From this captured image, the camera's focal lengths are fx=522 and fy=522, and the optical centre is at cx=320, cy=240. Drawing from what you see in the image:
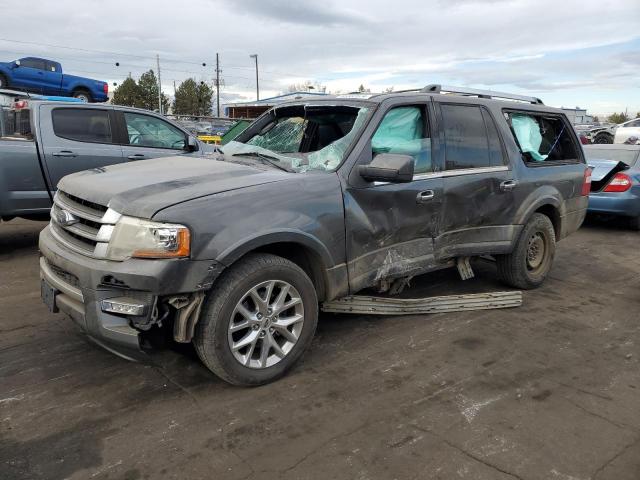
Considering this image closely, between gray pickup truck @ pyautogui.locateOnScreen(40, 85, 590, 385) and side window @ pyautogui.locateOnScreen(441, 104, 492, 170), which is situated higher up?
side window @ pyautogui.locateOnScreen(441, 104, 492, 170)

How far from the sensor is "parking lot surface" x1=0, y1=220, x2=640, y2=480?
2543 mm

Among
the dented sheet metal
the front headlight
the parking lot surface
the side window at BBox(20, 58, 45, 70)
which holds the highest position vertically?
the side window at BBox(20, 58, 45, 70)

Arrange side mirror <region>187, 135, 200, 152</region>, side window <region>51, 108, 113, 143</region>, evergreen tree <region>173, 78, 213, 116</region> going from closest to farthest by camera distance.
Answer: side window <region>51, 108, 113, 143</region> → side mirror <region>187, 135, 200, 152</region> → evergreen tree <region>173, 78, 213, 116</region>

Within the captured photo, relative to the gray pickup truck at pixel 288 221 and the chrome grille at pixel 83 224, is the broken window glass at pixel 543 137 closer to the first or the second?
the gray pickup truck at pixel 288 221

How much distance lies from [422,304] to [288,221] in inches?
72.7

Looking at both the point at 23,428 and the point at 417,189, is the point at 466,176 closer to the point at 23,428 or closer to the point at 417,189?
the point at 417,189

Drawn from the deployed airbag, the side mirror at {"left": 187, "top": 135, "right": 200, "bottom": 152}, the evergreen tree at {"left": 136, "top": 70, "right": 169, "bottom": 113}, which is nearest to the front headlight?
the deployed airbag

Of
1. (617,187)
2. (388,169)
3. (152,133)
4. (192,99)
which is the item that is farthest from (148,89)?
(388,169)

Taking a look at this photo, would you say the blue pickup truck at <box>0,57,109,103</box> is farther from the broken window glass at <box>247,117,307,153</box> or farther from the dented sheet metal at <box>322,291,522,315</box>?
the dented sheet metal at <box>322,291,522,315</box>

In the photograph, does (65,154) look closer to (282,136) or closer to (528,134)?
(282,136)

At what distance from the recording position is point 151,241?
2785mm

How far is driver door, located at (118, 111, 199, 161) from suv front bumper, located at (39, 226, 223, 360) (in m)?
4.17

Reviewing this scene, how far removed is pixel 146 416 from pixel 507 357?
8.11 feet

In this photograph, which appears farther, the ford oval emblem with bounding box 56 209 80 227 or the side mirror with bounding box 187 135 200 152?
the side mirror with bounding box 187 135 200 152
